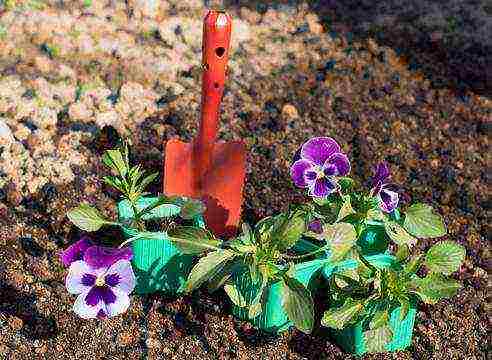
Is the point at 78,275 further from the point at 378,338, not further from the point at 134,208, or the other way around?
the point at 378,338

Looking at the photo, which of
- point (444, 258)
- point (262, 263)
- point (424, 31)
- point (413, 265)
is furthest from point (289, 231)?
point (424, 31)

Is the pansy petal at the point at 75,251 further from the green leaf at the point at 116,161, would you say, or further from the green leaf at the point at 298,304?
the green leaf at the point at 298,304

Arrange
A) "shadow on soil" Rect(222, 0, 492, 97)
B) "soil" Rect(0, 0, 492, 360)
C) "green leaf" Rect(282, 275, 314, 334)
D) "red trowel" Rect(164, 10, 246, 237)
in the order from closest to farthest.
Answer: "green leaf" Rect(282, 275, 314, 334)
"soil" Rect(0, 0, 492, 360)
"red trowel" Rect(164, 10, 246, 237)
"shadow on soil" Rect(222, 0, 492, 97)

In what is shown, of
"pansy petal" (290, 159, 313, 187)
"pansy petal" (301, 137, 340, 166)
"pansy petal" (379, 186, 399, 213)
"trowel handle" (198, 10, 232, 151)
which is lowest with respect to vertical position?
"pansy petal" (379, 186, 399, 213)

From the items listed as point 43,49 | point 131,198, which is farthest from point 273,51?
point 131,198

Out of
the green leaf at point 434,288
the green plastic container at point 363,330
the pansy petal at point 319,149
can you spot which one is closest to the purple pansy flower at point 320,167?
the pansy petal at point 319,149

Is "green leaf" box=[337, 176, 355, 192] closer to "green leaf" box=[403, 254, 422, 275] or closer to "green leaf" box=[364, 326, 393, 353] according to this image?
"green leaf" box=[403, 254, 422, 275]

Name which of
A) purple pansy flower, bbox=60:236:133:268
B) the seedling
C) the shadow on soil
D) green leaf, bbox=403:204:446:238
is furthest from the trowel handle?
the shadow on soil
